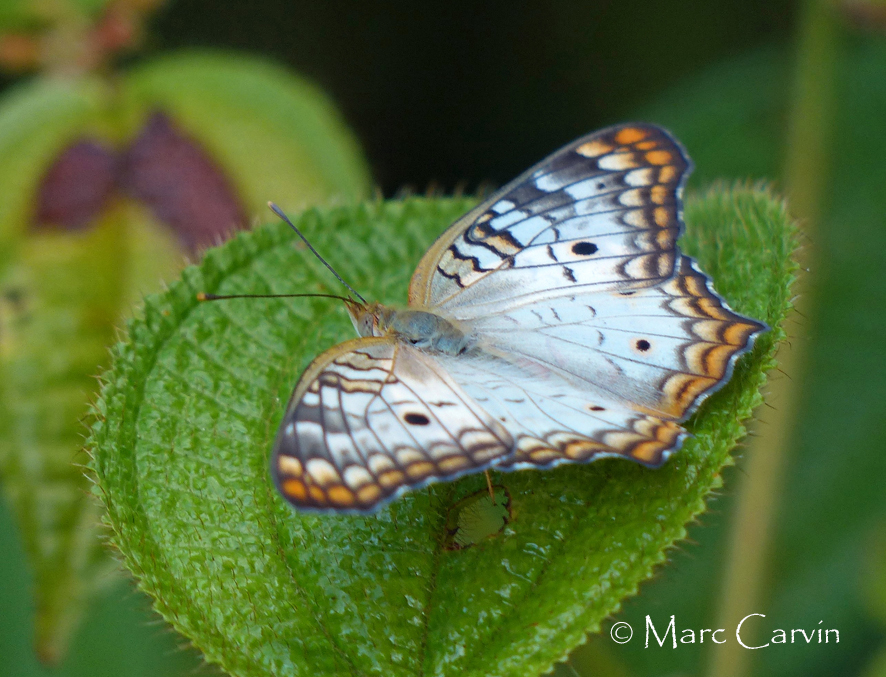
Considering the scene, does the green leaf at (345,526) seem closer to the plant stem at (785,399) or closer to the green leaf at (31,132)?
the plant stem at (785,399)

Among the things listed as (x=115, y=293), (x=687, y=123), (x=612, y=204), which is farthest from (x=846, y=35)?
(x=115, y=293)

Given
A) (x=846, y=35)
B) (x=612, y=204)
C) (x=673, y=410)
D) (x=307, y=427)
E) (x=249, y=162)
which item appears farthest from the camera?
(x=846, y=35)

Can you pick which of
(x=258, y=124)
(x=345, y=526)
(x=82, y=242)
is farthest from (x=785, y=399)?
(x=82, y=242)

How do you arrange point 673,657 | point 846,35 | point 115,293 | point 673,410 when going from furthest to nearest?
point 846,35 < point 673,657 < point 115,293 < point 673,410

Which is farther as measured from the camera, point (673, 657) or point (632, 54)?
point (632, 54)

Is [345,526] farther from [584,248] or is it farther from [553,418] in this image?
[584,248]

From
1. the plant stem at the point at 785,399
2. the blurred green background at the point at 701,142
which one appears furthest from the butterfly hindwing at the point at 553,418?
the blurred green background at the point at 701,142

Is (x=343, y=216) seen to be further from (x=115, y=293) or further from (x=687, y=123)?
(x=687, y=123)
